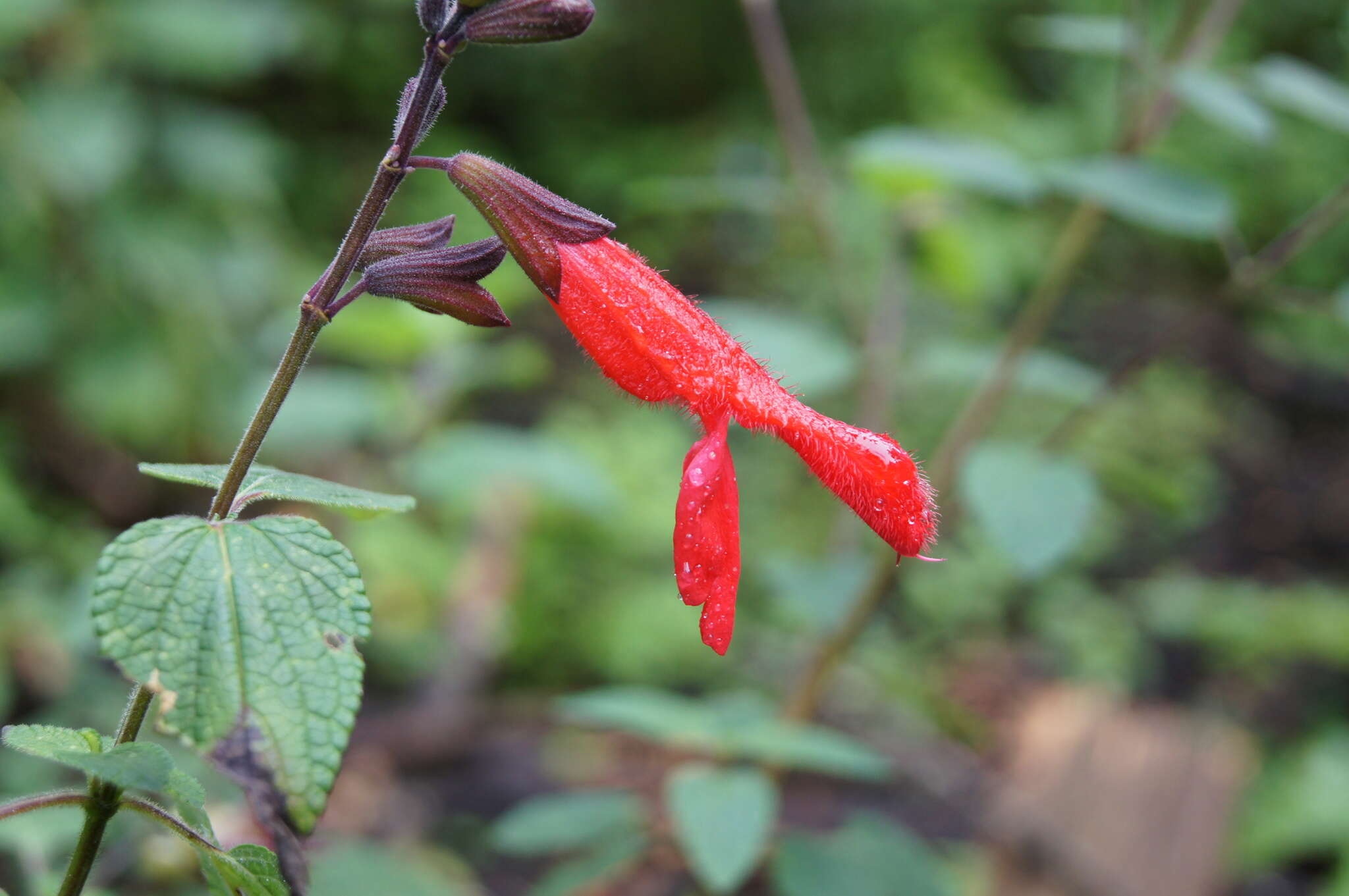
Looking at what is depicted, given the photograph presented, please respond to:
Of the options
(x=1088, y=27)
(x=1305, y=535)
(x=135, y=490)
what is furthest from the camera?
(x=1305, y=535)

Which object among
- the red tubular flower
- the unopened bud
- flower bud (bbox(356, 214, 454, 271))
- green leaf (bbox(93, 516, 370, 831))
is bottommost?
green leaf (bbox(93, 516, 370, 831))

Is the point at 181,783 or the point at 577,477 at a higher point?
the point at 181,783

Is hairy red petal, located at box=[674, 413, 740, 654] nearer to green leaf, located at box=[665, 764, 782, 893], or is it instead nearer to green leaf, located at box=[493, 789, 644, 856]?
green leaf, located at box=[665, 764, 782, 893]

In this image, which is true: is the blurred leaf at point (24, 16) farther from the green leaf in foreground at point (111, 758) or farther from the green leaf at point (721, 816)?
the green leaf in foreground at point (111, 758)

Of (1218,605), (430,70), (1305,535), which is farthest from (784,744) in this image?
(1305,535)

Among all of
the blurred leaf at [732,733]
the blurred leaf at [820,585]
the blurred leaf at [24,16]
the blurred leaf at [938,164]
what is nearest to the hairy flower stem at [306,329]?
the blurred leaf at [732,733]

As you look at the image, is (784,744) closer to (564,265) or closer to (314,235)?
(564,265)

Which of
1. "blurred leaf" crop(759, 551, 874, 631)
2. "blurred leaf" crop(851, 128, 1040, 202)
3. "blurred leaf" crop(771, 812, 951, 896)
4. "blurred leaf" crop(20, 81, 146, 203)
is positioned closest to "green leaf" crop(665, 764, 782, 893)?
"blurred leaf" crop(771, 812, 951, 896)
